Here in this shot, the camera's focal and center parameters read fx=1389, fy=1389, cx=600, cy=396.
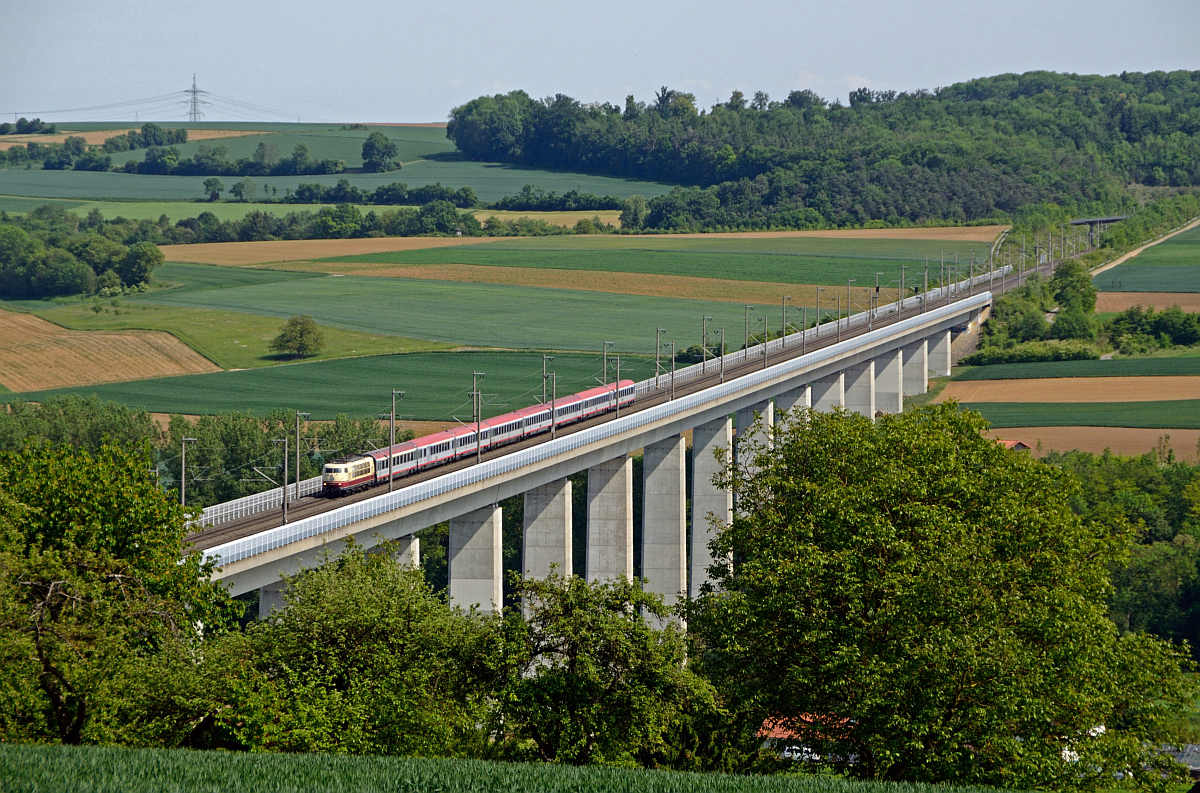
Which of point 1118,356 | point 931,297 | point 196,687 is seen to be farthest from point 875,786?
point 931,297

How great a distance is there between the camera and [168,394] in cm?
11744

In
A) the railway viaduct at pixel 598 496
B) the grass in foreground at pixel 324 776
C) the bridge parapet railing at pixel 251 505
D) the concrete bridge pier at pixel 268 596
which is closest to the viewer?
the grass in foreground at pixel 324 776

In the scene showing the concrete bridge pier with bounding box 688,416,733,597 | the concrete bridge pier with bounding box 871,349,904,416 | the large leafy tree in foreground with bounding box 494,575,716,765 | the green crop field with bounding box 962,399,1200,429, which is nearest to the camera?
the large leafy tree in foreground with bounding box 494,575,716,765

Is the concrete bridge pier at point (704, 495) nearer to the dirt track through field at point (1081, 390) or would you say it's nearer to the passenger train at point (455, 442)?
the passenger train at point (455, 442)

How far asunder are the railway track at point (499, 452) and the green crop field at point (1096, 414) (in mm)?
14901

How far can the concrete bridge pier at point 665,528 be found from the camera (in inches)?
3585

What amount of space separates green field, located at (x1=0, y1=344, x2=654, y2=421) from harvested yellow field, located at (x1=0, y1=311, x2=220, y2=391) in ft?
10.8

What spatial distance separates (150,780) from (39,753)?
3135mm

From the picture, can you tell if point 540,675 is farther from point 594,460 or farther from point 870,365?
point 870,365

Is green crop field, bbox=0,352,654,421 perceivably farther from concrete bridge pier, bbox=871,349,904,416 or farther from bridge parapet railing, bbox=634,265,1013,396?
concrete bridge pier, bbox=871,349,904,416

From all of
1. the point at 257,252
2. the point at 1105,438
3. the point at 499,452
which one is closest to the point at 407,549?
the point at 499,452

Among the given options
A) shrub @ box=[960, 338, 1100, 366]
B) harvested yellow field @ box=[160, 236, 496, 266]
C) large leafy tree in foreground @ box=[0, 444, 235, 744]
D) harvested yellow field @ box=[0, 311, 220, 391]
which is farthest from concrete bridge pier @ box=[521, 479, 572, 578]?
harvested yellow field @ box=[160, 236, 496, 266]

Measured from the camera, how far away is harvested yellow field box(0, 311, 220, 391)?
123 m

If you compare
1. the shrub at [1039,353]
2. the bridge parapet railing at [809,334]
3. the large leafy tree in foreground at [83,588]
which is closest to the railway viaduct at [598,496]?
the bridge parapet railing at [809,334]
